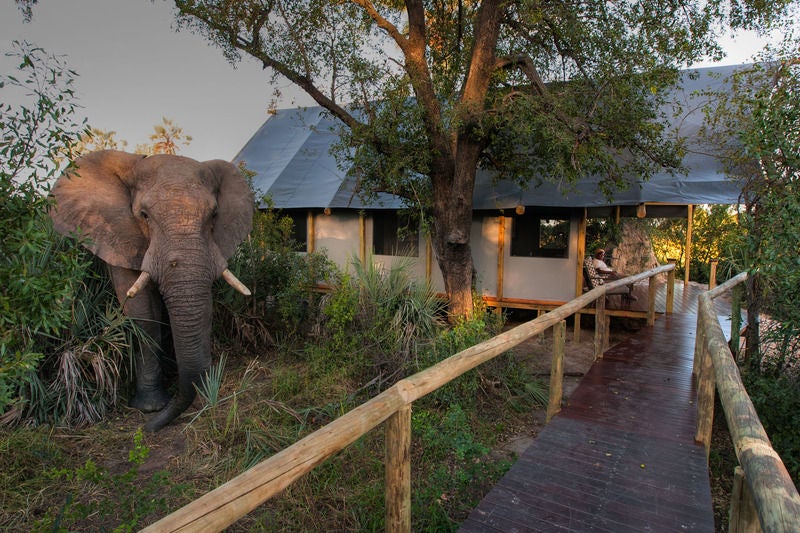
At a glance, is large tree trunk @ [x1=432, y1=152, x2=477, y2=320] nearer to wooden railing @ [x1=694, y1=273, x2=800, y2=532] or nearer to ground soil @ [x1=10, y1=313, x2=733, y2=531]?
ground soil @ [x1=10, y1=313, x2=733, y2=531]

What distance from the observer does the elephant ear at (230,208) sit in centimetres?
621

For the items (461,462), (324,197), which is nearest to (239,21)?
(324,197)

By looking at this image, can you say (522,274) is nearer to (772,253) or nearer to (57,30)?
(772,253)

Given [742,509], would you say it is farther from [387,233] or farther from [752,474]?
[387,233]

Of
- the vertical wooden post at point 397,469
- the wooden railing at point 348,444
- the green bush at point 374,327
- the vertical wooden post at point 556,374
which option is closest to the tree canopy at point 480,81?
the green bush at point 374,327

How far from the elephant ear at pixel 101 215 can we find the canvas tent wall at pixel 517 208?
344 cm

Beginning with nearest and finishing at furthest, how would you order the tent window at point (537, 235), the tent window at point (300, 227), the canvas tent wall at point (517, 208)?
the canvas tent wall at point (517, 208)
the tent window at point (537, 235)
the tent window at point (300, 227)

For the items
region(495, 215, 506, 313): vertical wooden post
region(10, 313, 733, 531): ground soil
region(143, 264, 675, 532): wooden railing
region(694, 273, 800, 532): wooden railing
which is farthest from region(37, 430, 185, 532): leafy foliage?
region(495, 215, 506, 313): vertical wooden post

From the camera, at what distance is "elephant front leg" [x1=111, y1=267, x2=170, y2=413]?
19.0ft

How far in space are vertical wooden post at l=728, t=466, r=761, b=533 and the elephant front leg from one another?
5656mm

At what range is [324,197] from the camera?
12.4 m

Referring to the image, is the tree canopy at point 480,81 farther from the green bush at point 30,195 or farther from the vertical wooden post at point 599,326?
the green bush at point 30,195

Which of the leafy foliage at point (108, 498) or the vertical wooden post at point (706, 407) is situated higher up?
the vertical wooden post at point (706, 407)

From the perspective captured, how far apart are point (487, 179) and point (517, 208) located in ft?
4.50
